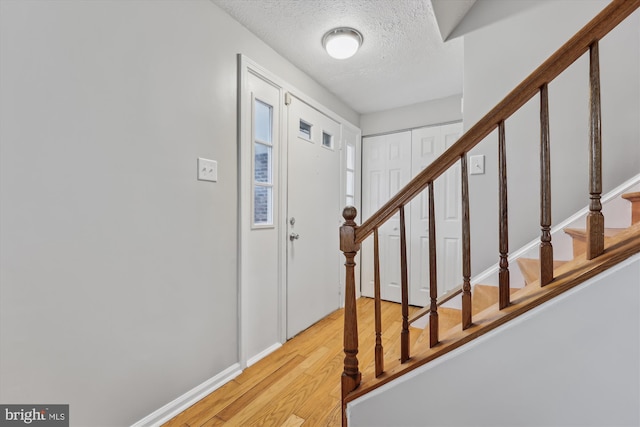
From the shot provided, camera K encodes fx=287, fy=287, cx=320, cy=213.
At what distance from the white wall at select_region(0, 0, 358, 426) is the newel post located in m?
0.86

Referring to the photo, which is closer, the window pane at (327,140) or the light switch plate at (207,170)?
the light switch plate at (207,170)

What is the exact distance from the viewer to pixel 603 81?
1580 mm

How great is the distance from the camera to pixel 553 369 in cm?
92

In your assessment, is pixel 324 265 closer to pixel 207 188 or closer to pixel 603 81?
pixel 207 188

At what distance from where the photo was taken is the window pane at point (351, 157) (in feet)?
10.6

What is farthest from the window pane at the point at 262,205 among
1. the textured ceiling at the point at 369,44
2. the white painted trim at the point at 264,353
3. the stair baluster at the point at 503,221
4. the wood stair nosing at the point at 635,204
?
the wood stair nosing at the point at 635,204

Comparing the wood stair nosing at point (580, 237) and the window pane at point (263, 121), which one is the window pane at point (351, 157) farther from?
the wood stair nosing at point (580, 237)

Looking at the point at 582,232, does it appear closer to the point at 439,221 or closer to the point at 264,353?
the point at 439,221

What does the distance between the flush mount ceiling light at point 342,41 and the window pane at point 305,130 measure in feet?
2.16

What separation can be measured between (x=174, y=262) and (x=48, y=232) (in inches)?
20.9

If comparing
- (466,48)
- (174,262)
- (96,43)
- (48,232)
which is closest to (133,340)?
(174,262)

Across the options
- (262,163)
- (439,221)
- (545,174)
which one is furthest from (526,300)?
(439,221)

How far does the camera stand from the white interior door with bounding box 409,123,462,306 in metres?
2.86

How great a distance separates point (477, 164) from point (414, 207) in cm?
127
